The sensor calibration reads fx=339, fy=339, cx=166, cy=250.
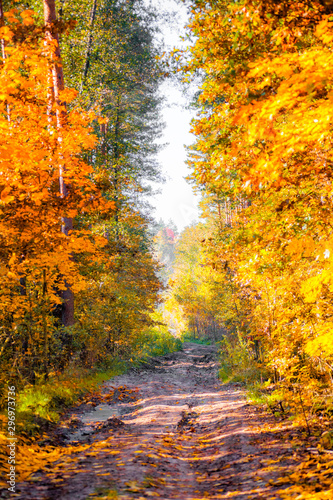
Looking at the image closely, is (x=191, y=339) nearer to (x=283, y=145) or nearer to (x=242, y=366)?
(x=242, y=366)

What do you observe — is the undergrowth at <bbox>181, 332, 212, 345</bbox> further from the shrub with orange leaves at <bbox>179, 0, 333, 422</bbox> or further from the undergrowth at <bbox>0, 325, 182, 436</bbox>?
the shrub with orange leaves at <bbox>179, 0, 333, 422</bbox>

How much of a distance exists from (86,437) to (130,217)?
41.1 ft

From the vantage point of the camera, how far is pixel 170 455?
4602 mm

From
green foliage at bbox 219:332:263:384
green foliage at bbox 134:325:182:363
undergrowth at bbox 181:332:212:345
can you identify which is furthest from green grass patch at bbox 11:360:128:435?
undergrowth at bbox 181:332:212:345

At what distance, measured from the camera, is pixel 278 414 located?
238 inches

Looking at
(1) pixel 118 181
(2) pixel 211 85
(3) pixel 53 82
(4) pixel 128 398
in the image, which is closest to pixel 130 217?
(1) pixel 118 181

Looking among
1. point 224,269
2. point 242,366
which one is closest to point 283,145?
point 224,269

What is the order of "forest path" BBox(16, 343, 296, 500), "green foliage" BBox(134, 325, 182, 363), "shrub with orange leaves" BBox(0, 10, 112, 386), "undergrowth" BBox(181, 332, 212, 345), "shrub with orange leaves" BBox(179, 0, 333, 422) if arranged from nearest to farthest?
"shrub with orange leaves" BBox(179, 0, 333, 422) → "forest path" BBox(16, 343, 296, 500) → "shrub with orange leaves" BBox(0, 10, 112, 386) → "green foliage" BBox(134, 325, 182, 363) → "undergrowth" BBox(181, 332, 212, 345)

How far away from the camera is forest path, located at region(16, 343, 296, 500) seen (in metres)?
3.32

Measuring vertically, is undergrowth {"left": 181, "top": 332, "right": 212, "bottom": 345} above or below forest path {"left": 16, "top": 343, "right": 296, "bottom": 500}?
below

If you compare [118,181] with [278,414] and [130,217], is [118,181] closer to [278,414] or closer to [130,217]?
[130,217]

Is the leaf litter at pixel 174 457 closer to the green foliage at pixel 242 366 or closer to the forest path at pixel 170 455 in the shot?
the forest path at pixel 170 455

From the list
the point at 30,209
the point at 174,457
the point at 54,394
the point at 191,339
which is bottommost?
the point at 191,339

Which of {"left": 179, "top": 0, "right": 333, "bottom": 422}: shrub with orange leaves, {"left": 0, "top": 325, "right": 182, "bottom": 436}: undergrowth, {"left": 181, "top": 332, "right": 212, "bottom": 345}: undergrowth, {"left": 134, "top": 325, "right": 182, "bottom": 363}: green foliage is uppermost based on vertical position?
{"left": 179, "top": 0, "right": 333, "bottom": 422}: shrub with orange leaves
